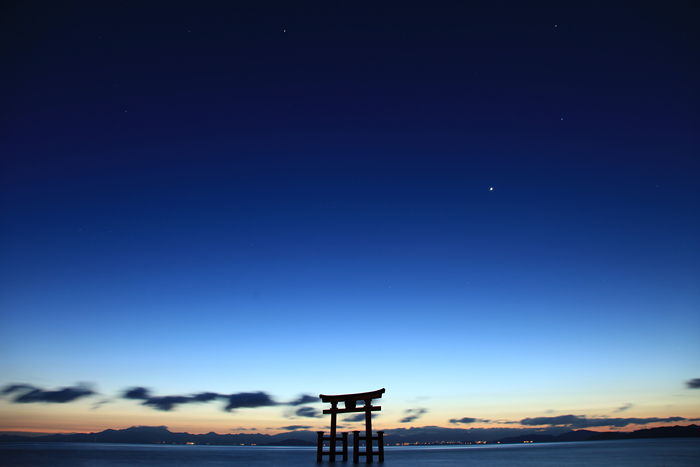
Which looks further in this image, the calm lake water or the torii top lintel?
the calm lake water

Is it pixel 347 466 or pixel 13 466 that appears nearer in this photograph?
pixel 347 466

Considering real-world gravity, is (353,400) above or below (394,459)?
above

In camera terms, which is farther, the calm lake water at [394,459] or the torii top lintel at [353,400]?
the calm lake water at [394,459]

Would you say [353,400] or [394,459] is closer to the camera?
[353,400]

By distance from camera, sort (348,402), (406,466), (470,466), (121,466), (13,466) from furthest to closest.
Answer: (470,466)
(406,466)
(121,466)
(13,466)
(348,402)

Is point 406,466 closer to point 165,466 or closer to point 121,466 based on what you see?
point 165,466

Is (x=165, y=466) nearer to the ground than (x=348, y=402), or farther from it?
nearer to the ground

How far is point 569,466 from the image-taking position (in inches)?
1580

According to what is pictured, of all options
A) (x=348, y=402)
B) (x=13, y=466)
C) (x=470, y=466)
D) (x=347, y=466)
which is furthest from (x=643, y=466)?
(x=13, y=466)

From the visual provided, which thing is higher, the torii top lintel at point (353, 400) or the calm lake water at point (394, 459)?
the torii top lintel at point (353, 400)

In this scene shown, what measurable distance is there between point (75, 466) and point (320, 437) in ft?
79.1

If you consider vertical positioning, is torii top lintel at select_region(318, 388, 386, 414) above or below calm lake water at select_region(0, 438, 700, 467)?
above

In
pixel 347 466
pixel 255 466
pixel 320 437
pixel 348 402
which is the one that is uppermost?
pixel 348 402

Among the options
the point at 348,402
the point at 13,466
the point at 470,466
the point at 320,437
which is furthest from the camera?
the point at 470,466
